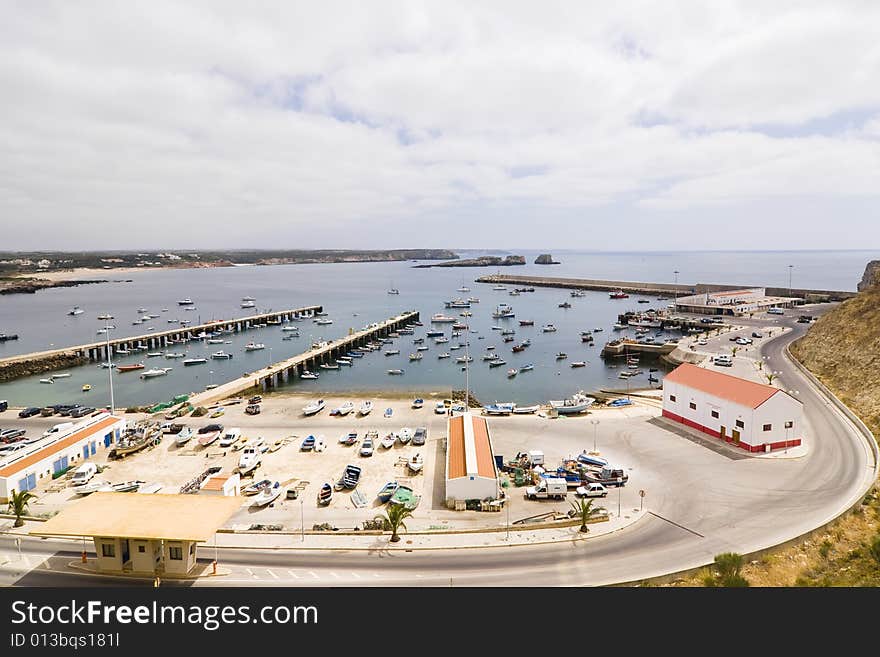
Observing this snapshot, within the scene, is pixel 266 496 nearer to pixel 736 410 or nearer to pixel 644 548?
pixel 644 548

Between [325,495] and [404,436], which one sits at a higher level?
[404,436]

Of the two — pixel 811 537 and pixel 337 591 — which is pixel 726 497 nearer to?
pixel 811 537

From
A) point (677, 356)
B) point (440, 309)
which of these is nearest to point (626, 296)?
point (440, 309)

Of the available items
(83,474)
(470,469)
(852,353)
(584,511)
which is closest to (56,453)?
(83,474)

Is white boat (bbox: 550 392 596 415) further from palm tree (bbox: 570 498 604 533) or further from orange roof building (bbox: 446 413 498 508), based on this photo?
palm tree (bbox: 570 498 604 533)

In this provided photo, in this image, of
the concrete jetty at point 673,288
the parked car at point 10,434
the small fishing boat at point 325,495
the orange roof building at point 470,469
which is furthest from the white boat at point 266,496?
the concrete jetty at point 673,288

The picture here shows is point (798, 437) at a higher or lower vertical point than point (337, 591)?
lower
